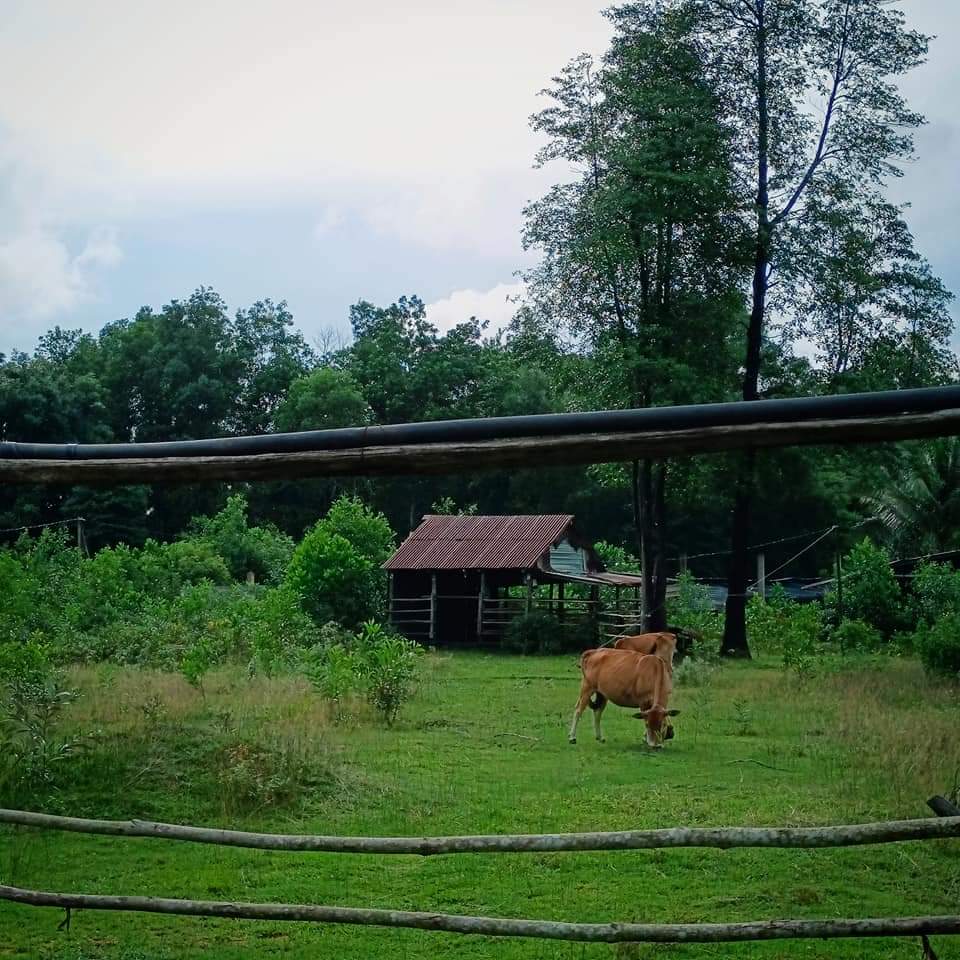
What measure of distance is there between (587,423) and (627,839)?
1387mm

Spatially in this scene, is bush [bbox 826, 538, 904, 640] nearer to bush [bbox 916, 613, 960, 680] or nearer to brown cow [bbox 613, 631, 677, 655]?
bush [bbox 916, 613, 960, 680]

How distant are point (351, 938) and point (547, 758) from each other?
3798 mm

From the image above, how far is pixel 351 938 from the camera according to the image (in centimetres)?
480

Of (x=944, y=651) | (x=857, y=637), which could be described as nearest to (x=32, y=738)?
(x=944, y=651)

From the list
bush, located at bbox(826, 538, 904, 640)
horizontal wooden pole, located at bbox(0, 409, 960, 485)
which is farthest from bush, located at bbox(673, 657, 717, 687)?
horizontal wooden pole, located at bbox(0, 409, 960, 485)

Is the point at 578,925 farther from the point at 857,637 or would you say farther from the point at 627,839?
the point at 857,637

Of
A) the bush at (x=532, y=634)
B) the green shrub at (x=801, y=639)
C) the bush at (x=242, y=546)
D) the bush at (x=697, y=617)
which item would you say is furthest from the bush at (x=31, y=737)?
the bush at (x=242, y=546)

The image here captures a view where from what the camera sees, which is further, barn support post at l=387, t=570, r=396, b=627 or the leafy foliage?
barn support post at l=387, t=570, r=396, b=627

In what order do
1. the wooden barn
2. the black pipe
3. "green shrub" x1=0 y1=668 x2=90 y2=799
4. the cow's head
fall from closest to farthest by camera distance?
the black pipe, "green shrub" x1=0 y1=668 x2=90 y2=799, the cow's head, the wooden barn

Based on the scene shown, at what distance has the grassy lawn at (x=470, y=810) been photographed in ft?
16.0

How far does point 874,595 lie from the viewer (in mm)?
17594

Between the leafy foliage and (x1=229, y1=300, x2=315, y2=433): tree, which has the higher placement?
(x1=229, y1=300, x2=315, y2=433): tree

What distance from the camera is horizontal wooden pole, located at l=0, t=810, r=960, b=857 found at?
11.5 feet

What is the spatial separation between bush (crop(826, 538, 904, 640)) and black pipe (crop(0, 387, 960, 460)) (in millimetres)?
15195
